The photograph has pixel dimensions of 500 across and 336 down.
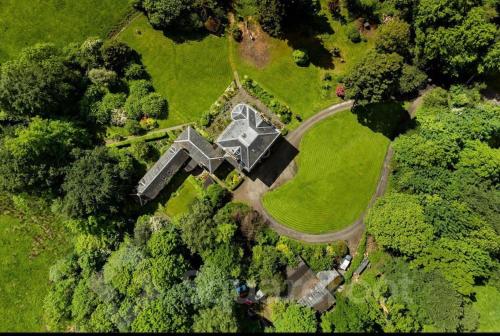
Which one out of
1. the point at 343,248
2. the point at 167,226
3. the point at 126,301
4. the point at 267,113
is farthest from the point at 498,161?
the point at 126,301

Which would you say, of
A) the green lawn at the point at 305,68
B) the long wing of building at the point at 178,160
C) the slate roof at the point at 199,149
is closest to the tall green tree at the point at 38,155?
the long wing of building at the point at 178,160

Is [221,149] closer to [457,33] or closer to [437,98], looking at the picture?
A: [437,98]

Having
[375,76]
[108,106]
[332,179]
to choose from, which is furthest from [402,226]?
[108,106]

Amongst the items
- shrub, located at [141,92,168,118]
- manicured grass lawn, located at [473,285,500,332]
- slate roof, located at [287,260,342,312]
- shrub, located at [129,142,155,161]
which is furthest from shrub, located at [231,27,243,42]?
manicured grass lawn, located at [473,285,500,332]

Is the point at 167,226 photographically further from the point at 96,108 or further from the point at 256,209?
the point at 96,108

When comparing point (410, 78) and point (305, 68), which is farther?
point (305, 68)

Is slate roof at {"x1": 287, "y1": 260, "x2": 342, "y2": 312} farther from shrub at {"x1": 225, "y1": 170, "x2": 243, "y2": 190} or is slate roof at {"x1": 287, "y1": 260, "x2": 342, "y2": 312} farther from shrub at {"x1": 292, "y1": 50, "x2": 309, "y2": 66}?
shrub at {"x1": 292, "y1": 50, "x2": 309, "y2": 66}
